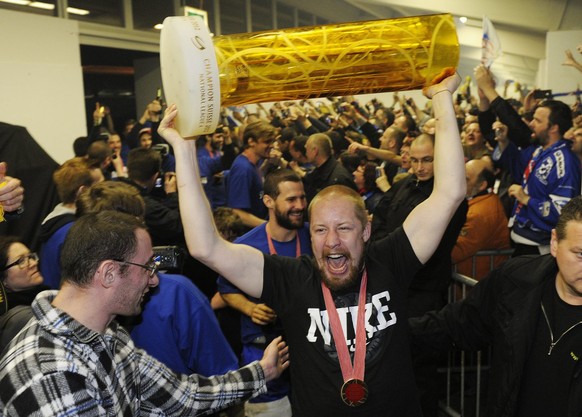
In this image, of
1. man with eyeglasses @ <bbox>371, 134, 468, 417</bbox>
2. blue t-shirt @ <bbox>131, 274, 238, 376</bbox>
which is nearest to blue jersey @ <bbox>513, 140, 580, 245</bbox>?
man with eyeglasses @ <bbox>371, 134, 468, 417</bbox>

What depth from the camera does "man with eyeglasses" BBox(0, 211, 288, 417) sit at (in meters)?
1.33

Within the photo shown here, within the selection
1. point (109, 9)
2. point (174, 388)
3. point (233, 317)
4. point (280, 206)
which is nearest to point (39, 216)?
point (233, 317)

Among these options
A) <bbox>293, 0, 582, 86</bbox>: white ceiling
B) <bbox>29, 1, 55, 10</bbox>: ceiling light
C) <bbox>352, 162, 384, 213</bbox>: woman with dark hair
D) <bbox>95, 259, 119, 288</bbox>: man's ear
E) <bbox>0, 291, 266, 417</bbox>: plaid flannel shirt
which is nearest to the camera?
<bbox>0, 291, 266, 417</bbox>: plaid flannel shirt

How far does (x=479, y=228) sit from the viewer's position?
3912 millimetres

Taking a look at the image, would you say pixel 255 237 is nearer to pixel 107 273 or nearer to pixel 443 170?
pixel 443 170

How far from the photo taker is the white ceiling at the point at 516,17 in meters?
9.24

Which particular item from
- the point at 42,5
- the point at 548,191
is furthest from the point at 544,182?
the point at 42,5

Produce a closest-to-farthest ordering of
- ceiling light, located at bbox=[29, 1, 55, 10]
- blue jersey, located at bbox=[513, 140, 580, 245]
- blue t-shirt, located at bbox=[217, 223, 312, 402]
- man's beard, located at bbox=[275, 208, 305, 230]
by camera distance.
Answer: blue t-shirt, located at bbox=[217, 223, 312, 402] < man's beard, located at bbox=[275, 208, 305, 230] < blue jersey, located at bbox=[513, 140, 580, 245] < ceiling light, located at bbox=[29, 1, 55, 10]

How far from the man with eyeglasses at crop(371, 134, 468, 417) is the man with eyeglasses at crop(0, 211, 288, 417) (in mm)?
1630

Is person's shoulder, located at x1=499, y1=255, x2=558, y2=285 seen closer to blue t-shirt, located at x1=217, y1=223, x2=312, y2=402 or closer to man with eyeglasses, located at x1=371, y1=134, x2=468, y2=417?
man with eyeglasses, located at x1=371, y1=134, x2=468, y2=417

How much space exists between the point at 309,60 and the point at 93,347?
3.11 feet

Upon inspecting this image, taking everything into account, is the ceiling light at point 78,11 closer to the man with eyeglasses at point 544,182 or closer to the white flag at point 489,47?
the man with eyeglasses at point 544,182

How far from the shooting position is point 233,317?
136 inches

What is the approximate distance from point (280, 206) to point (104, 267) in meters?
1.54
